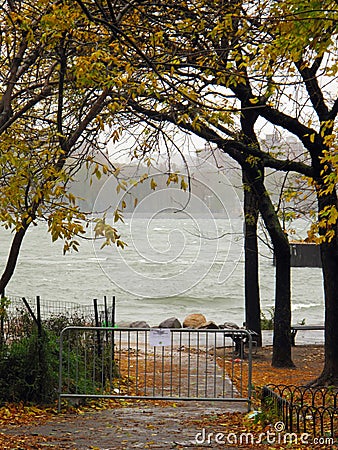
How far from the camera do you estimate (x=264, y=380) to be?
14.9 metres

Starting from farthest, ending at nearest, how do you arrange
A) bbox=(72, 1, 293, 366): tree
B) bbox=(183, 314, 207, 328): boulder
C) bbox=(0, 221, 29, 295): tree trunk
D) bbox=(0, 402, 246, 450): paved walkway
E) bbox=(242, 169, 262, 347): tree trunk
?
bbox=(183, 314, 207, 328): boulder → bbox=(242, 169, 262, 347): tree trunk → bbox=(72, 1, 293, 366): tree → bbox=(0, 402, 246, 450): paved walkway → bbox=(0, 221, 29, 295): tree trunk

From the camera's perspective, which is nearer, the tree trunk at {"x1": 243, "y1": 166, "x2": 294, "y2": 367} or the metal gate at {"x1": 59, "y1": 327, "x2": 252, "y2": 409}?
the metal gate at {"x1": 59, "y1": 327, "x2": 252, "y2": 409}

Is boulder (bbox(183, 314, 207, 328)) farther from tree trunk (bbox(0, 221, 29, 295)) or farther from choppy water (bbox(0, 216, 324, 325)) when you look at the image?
tree trunk (bbox(0, 221, 29, 295))

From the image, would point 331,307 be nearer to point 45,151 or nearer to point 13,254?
point 45,151

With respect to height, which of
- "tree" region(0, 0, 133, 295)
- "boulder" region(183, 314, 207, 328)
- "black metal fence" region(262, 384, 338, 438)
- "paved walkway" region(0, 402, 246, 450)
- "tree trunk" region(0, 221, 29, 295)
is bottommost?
"paved walkway" region(0, 402, 246, 450)

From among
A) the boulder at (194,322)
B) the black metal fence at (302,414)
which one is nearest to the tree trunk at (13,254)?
the black metal fence at (302,414)

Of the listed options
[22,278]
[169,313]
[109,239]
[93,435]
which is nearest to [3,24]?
[109,239]

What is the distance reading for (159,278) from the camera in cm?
7438

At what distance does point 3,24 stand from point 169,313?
41.4 meters

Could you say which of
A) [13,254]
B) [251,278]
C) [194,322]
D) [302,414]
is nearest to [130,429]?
[302,414]

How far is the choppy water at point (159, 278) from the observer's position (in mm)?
55031

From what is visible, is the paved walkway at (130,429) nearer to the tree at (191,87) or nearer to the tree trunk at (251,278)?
the tree at (191,87)

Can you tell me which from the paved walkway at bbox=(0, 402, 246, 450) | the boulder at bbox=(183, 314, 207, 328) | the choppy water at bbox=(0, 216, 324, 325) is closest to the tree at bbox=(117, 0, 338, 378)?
the paved walkway at bbox=(0, 402, 246, 450)

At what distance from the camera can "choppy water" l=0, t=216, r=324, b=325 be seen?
181 feet
